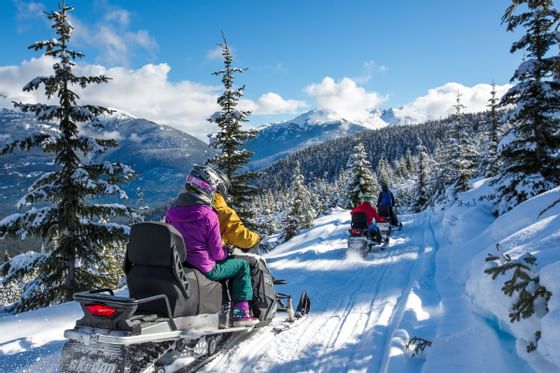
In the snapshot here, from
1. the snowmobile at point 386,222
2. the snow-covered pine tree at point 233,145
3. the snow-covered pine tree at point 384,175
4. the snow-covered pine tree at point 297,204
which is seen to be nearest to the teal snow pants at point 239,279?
the snowmobile at point 386,222

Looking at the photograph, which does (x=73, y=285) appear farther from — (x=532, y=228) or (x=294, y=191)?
(x=294, y=191)

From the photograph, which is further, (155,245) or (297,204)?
(297,204)

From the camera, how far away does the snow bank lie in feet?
10.5


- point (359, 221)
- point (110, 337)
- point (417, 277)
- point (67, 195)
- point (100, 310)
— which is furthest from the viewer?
point (359, 221)

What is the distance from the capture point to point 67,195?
1144 cm

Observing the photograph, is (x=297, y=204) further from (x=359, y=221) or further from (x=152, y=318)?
(x=152, y=318)

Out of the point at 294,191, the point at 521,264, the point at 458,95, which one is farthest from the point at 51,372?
the point at 458,95

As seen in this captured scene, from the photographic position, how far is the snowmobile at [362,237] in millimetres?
12047

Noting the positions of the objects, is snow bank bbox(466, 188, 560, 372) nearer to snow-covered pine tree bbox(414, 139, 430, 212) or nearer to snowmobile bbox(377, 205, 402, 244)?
snowmobile bbox(377, 205, 402, 244)

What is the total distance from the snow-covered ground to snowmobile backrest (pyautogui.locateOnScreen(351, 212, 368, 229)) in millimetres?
3547

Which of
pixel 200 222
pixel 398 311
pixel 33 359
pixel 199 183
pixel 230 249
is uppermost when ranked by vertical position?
pixel 199 183

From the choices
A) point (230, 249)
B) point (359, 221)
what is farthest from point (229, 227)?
point (359, 221)

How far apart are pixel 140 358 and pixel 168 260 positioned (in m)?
0.91

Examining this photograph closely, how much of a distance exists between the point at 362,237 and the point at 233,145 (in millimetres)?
7980
